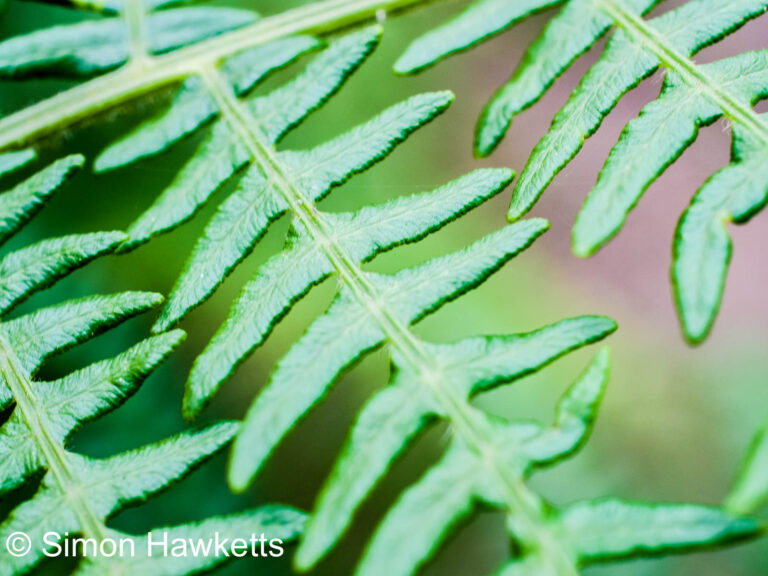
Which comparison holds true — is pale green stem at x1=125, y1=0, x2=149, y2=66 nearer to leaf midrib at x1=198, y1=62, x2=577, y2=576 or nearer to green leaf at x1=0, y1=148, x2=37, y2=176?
leaf midrib at x1=198, y1=62, x2=577, y2=576

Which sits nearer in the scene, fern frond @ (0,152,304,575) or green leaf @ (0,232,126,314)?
fern frond @ (0,152,304,575)

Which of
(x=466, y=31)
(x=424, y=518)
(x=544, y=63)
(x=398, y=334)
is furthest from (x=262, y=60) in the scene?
(x=424, y=518)

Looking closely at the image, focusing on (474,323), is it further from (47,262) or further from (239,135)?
(47,262)

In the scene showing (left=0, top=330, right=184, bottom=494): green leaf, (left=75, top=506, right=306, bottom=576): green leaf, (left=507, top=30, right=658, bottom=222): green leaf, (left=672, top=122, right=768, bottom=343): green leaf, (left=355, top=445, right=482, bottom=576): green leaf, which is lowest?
(left=355, top=445, right=482, bottom=576): green leaf

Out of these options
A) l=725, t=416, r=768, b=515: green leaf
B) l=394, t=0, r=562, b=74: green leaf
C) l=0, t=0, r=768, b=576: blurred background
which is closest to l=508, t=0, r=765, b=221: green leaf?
l=394, t=0, r=562, b=74: green leaf

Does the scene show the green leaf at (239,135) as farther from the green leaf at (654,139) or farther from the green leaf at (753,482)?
the green leaf at (753,482)

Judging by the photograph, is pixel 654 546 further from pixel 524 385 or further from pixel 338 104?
pixel 338 104

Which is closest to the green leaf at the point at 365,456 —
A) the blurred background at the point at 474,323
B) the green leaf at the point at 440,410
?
the green leaf at the point at 440,410
